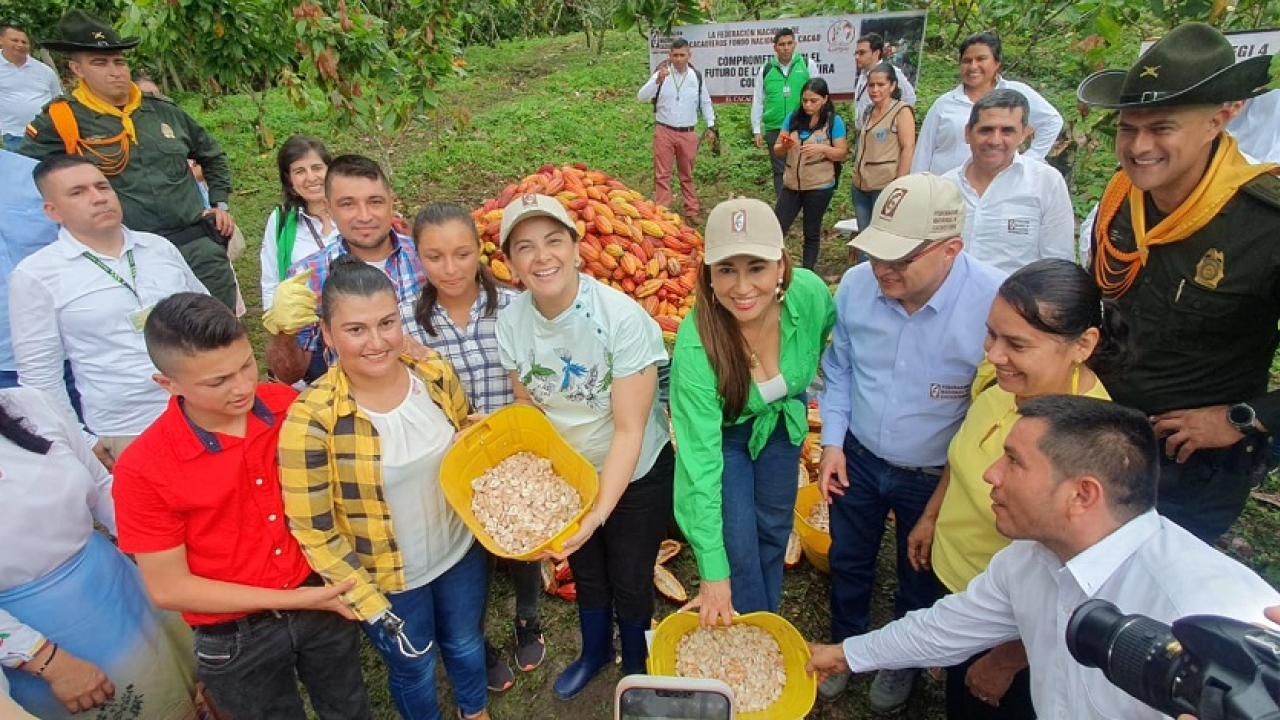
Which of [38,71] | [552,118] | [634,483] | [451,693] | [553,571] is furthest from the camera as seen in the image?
[552,118]

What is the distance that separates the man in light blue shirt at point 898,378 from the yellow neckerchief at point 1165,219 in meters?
0.40

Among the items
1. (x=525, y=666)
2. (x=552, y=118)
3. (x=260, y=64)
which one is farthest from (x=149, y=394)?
(x=552, y=118)

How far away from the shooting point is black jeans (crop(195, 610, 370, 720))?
205 cm

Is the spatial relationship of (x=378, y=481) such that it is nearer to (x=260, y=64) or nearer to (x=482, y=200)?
(x=260, y=64)

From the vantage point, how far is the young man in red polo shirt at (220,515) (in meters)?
1.86

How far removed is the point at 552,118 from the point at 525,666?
10.8 meters

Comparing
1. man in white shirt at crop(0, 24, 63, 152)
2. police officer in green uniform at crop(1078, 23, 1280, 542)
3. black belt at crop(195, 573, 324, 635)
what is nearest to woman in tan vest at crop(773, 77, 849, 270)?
police officer in green uniform at crop(1078, 23, 1280, 542)

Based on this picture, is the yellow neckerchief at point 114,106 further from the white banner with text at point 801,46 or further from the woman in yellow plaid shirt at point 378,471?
the white banner with text at point 801,46

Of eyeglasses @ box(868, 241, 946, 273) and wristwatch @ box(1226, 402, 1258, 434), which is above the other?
eyeglasses @ box(868, 241, 946, 273)

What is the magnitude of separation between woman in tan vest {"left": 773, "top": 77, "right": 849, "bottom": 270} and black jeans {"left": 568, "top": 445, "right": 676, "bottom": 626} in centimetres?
450

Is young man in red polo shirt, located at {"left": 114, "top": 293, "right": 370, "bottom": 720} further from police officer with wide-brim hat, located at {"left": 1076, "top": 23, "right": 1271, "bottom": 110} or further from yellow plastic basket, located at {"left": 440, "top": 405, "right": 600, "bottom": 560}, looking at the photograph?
police officer with wide-brim hat, located at {"left": 1076, "top": 23, "right": 1271, "bottom": 110}

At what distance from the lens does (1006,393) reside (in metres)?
2.02

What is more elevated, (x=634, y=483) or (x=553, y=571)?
(x=634, y=483)

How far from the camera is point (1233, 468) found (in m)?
2.13
